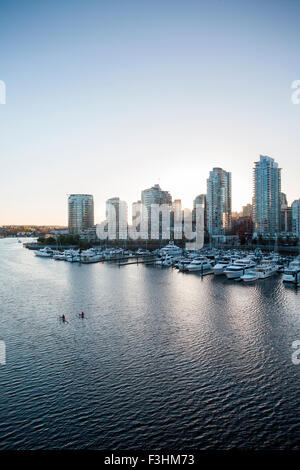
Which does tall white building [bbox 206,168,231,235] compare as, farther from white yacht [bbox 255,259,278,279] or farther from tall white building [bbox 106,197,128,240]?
white yacht [bbox 255,259,278,279]

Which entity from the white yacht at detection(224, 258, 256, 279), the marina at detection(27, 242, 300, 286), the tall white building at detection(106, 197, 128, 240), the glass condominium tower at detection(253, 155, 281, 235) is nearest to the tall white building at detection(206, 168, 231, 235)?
the glass condominium tower at detection(253, 155, 281, 235)

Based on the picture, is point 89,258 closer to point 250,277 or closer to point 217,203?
point 250,277

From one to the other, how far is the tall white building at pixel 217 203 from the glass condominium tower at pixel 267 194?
70.7ft

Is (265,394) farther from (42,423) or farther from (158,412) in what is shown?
(42,423)

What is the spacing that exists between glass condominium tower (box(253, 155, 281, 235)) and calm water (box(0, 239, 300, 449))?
14289cm

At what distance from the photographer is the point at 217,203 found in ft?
602

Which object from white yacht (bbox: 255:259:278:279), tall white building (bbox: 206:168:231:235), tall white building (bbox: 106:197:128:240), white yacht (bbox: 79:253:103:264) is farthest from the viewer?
tall white building (bbox: 206:168:231:235)

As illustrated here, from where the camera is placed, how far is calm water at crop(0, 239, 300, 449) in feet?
42.3

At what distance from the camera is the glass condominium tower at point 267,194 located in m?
165

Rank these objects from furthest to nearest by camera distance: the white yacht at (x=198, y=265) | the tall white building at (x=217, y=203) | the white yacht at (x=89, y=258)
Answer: the tall white building at (x=217, y=203) → the white yacht at (x=89, y=258) → the white yacht at (x=198, y=265)

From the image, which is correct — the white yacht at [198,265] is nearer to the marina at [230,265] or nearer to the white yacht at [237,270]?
the marina at [230,265]

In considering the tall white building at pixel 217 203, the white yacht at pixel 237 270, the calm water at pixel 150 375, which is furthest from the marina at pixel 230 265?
the tall white building at pixel 217 203

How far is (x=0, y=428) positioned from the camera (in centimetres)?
1330

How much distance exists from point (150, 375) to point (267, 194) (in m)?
165
